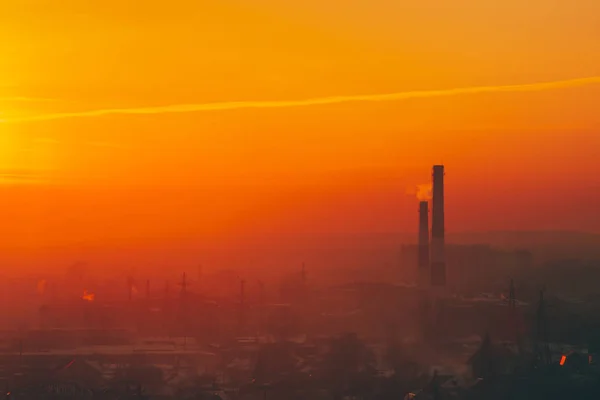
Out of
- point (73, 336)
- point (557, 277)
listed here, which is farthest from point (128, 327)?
point (557, 277)

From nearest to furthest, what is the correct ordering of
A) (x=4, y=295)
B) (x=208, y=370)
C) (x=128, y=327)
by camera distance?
(x=208, y=370), (x=128, y=327), (x=4, y=295)

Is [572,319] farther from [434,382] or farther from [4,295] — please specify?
[4,295]

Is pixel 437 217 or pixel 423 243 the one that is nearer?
pixel 437 217

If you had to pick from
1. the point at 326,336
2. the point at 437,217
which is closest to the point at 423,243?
the point at 437,217

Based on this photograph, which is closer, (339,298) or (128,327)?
(128,327)

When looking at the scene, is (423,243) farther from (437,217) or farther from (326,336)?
(326,336)
